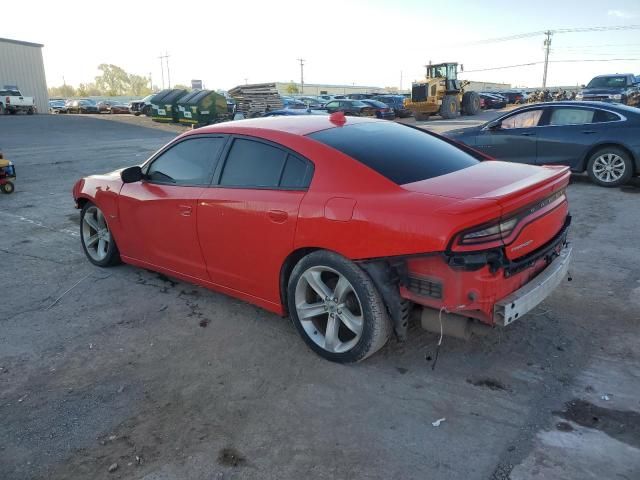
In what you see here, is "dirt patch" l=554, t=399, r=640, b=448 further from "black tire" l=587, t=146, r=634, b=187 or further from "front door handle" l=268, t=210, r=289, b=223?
"black tire" l=587, t=146, r=634, b=187

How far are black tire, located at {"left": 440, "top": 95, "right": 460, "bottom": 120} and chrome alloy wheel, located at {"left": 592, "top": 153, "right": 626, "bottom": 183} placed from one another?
23195mm

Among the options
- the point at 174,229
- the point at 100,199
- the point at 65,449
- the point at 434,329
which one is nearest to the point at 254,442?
the point at 65,449

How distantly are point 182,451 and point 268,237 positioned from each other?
1.46 meters

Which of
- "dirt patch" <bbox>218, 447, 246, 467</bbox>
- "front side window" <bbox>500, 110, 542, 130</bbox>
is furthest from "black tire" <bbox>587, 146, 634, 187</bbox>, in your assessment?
"dirt patch" <bbox>218, 447, 246, 467</bbox>

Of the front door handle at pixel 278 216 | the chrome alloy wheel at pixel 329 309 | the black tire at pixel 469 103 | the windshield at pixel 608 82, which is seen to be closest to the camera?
the chrome alloy wheel at pixel 329 309

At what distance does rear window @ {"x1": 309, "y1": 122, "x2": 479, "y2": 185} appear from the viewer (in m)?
3.33

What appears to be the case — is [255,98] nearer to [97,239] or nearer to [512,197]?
[97,239]

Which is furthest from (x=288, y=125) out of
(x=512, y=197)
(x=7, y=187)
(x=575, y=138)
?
(x=7, y=187)

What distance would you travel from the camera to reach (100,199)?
5031 millimetres

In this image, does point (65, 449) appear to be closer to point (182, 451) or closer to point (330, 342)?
point (182, 451)

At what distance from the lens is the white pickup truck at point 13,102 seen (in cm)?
3759

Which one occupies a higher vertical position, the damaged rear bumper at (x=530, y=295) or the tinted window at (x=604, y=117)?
the tinted window at (x=604, y=117)

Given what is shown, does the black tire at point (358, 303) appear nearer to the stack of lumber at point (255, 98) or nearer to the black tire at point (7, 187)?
the black tire at point (7, 187)

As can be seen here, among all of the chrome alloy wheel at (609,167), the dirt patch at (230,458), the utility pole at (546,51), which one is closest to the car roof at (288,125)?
the dirt patch at (230,458)
